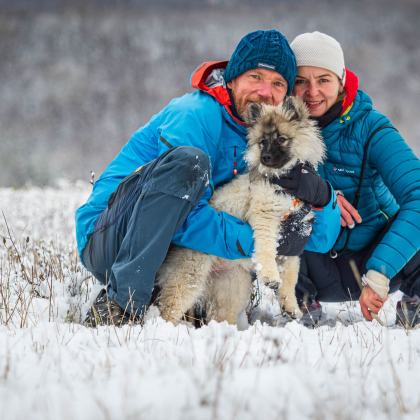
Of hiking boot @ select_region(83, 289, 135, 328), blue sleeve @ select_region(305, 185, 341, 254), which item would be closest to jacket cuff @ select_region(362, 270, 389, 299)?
blue sleeve @ select_region(305, 185, 341, 254)

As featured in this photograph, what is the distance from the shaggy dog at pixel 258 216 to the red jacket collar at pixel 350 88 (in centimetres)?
33

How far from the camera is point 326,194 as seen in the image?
8.66 feet

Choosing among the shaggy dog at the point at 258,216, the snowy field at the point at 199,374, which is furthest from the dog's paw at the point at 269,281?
the snowy field at the point at 199,374

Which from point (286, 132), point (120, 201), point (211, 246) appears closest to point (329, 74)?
point (286, 132)

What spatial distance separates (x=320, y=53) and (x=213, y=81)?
94 centimetres

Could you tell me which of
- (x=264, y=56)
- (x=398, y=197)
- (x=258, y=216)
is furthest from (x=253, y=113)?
(x=398, y=197)

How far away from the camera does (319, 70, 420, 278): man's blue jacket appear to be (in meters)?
2.51

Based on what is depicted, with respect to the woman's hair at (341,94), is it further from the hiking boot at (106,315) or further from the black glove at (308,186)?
the hiking boot at (106,315)

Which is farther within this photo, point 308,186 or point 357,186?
point 357,186

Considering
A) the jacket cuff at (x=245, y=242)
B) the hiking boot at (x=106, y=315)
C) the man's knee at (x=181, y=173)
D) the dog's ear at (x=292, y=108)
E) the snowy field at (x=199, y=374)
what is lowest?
the hiking boot at (x=106, y=315)

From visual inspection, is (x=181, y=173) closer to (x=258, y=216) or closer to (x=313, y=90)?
(x=258, y=216)

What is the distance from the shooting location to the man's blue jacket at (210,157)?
7.94 ft

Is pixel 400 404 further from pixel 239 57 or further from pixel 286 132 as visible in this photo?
pixel 239 57

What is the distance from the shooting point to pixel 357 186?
301cm
